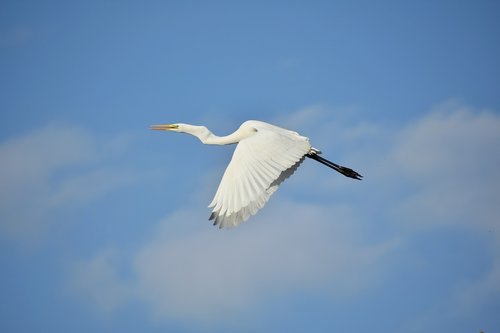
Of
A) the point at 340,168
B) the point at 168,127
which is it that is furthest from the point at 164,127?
the point at 340,168

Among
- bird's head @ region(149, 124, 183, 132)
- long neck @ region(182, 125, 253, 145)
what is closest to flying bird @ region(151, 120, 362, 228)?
long neck @ region(182, 125, 253, 145)

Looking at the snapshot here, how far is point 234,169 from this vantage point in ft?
43.9

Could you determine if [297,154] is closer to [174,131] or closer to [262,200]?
[262,200]

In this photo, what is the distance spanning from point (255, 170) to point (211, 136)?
3545 millimetres

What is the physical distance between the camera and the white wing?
41.6 feet

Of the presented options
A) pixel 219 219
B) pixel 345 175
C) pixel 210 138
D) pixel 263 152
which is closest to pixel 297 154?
pixel 263 152

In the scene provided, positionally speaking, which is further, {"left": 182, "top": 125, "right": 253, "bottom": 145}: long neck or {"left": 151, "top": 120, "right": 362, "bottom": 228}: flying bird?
{"left": 182, "top": 125, "right": 253, "bottom": 145}: long neck

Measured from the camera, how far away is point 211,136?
54.5 feet

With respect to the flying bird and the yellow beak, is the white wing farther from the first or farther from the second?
the yellow beak

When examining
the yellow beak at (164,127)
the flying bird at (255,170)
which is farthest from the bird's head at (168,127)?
the flying bird at (255,170)

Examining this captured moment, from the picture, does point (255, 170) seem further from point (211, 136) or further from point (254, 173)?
point (211, 136)

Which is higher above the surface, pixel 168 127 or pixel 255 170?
pixel 168 127

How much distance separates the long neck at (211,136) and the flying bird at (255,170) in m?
0.37

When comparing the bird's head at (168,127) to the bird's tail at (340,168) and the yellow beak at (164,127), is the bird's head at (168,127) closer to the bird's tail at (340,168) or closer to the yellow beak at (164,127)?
the yellow beak at (164,127)
